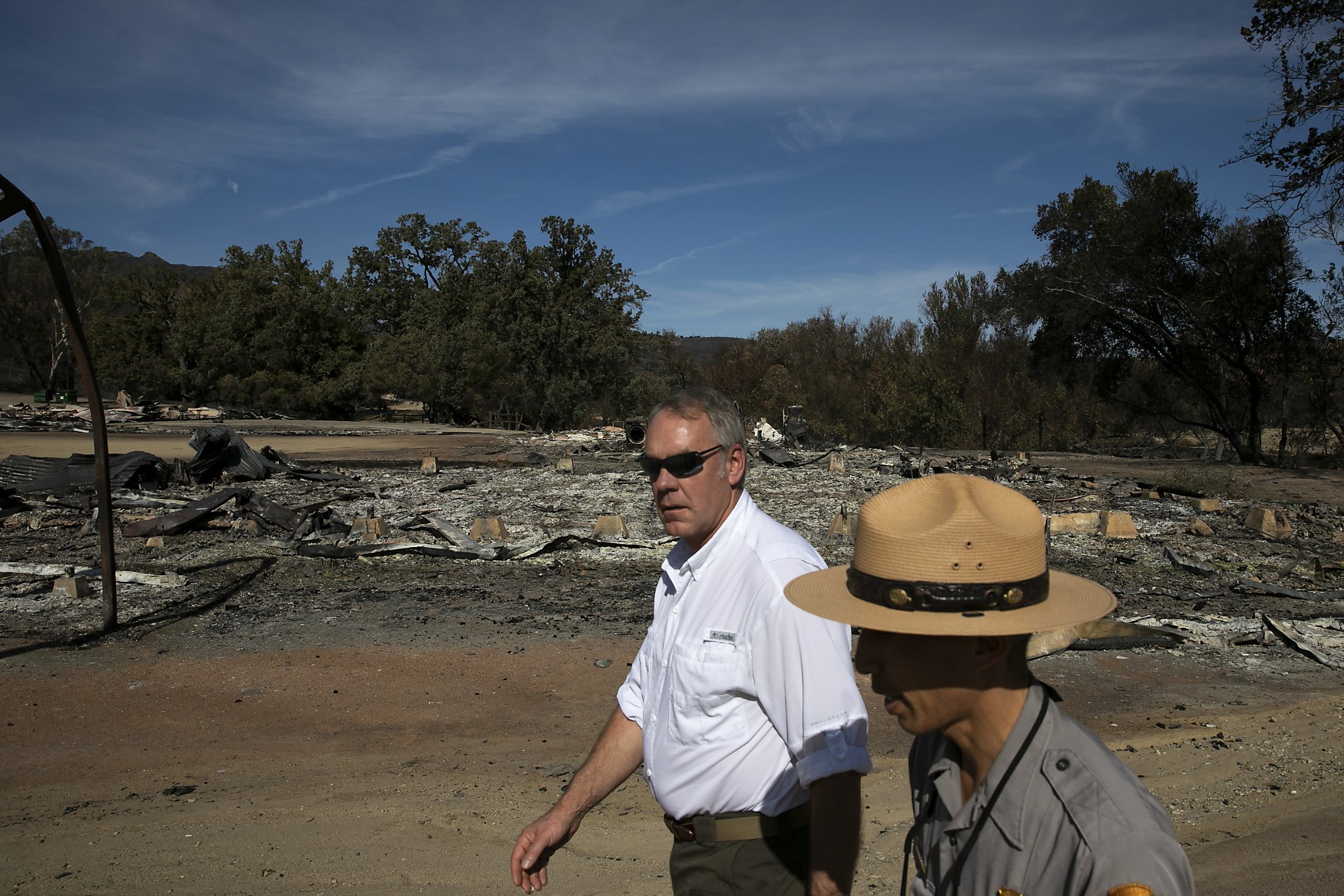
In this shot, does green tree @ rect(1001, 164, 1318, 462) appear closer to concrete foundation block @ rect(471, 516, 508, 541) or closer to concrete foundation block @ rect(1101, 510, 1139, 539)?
concrete foundation block @ rect(1101, 510, 1139, 539)

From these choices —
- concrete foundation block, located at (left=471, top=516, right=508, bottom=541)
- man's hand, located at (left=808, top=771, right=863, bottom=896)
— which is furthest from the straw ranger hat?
concrete foundation block, located at (left=471, top=516, right=508, bottom=541)

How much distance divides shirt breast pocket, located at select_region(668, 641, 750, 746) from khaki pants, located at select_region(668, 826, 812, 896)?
260 mm

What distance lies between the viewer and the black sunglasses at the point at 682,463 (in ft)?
8.28

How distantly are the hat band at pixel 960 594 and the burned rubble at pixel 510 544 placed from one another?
5.84m

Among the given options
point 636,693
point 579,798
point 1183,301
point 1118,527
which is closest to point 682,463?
point 636,693

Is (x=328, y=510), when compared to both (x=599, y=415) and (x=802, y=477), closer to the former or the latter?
(x=802, y=477)

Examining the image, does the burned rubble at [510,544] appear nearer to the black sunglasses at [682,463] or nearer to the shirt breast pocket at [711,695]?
the black sunglasses at [682,463]

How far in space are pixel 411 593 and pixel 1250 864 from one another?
23.5 feet

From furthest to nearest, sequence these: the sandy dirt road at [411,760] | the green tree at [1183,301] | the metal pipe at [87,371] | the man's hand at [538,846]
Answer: the green tree at [1183,301]
the metal pipe at [87,371]
the sandy dirt road at [411,760]
the man's hand at [538,846]

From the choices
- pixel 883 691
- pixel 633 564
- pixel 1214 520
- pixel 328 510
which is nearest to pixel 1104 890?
pixel 883 691

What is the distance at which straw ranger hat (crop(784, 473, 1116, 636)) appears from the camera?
4.59 feet

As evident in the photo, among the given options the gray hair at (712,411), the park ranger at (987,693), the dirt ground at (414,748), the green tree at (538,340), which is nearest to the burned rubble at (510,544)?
the dirt ground at (414,748)

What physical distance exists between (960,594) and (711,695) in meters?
0.91

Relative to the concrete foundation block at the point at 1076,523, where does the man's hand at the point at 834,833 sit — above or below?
above
